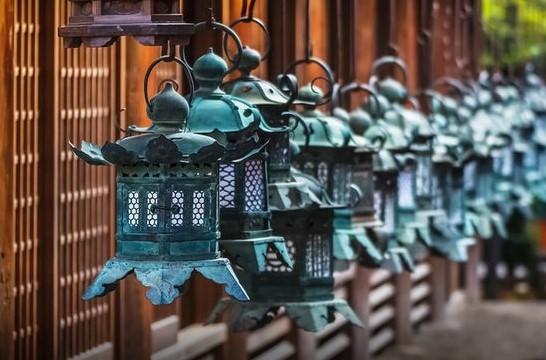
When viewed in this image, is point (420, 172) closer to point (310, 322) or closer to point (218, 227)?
point (310, 322)

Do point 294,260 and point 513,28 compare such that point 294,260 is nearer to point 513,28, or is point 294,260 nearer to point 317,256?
point 317,256

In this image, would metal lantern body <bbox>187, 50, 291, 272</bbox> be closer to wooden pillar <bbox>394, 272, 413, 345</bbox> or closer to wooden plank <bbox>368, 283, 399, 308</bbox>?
wooden plank <bbox>368, 283, 399, 308</bbox>

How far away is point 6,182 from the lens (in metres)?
7.97

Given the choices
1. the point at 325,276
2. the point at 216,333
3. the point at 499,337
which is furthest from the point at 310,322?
the point at 499,337

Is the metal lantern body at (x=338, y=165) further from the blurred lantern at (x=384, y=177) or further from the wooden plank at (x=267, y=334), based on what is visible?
the wooden plank at (x=267, y=334)

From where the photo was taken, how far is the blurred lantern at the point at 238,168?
6.50 meters

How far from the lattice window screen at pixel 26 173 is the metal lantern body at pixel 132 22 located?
75.8 inches

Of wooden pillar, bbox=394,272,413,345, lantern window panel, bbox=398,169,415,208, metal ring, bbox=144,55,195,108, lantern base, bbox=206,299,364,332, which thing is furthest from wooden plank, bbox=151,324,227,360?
wooden pillar, bbox=394,272,413,345

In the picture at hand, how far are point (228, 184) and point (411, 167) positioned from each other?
2738 millimetres

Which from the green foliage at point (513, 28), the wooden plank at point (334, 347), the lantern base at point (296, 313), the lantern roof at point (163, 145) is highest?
the green foliage at point (513, 28)

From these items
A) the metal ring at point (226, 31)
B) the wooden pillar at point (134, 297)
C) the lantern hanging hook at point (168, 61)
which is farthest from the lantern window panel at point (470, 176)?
the lantern hanging hook at point (168, 61)

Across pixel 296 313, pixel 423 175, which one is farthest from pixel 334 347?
pixel 296 313

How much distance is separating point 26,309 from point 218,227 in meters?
2.38

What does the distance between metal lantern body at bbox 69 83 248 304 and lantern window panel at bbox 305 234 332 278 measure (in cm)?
138
